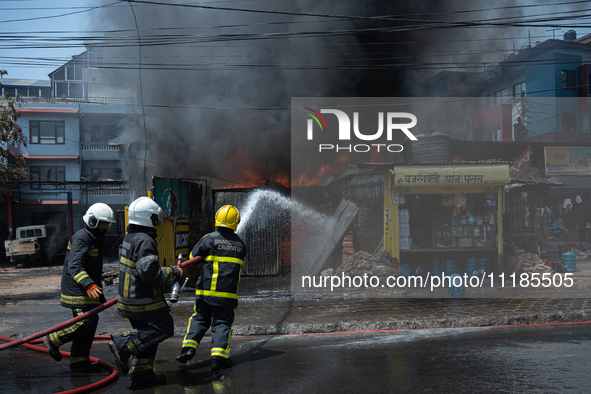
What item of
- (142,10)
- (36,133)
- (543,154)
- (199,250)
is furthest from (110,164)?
(199,250)

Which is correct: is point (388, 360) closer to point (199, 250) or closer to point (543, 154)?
point (199, 250)

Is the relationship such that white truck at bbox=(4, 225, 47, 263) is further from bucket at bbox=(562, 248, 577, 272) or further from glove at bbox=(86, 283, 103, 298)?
bucket at bbox=(562, 248, 577, 272)

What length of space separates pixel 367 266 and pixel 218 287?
6.21m

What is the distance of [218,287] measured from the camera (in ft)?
13.7

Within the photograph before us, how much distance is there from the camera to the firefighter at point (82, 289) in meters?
3.99

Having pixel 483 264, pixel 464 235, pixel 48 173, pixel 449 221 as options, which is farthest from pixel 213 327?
pixel 48 173

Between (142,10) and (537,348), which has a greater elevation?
(142,10)

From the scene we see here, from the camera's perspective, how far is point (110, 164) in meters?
25.5

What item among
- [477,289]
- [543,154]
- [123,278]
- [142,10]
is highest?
[142,10]

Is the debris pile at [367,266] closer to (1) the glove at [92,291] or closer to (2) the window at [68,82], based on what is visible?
(1) the glove at [92,291]

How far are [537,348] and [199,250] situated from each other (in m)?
3.62

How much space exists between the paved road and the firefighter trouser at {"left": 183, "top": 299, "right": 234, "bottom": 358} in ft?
0.74

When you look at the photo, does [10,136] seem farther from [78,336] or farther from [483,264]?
[483,264]

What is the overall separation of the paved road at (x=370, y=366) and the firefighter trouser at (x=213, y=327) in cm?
23
